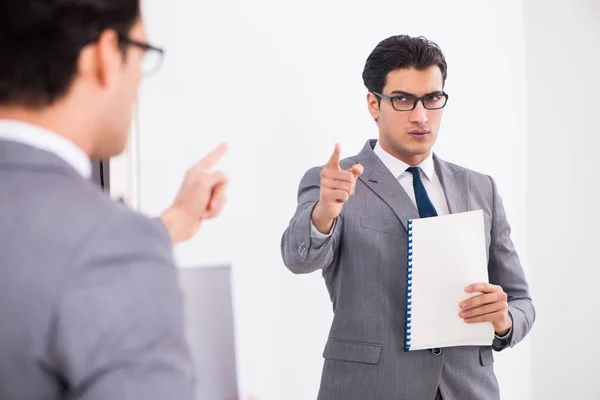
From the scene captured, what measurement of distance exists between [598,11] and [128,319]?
3074 millimetres

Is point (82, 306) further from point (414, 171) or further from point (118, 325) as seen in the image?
point (414, 171)

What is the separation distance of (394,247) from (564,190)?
1.74m

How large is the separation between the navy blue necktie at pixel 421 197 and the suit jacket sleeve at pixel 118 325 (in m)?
1.20

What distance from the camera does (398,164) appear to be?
187 cm

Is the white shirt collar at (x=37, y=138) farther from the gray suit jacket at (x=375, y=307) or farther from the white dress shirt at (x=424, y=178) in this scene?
the white dress shirt at (x=424, y=178)

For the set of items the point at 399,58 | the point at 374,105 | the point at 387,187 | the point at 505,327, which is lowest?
the point at 505,327

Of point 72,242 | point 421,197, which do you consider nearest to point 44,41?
point 72,242

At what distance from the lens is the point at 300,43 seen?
7.73 feet

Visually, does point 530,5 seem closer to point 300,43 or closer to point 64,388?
point 300,43

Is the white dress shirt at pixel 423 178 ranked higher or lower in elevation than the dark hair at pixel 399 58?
lower

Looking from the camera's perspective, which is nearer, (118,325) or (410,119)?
(118,325)

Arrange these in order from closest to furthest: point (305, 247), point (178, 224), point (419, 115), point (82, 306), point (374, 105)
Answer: point (82, 306)
point (178, 224)
point (305, 247)
point (419, 115)
point (374, 105)

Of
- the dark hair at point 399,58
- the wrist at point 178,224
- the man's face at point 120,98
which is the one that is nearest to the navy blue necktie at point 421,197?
the dark hair at point 399,58

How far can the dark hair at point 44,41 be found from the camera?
0.67 m
